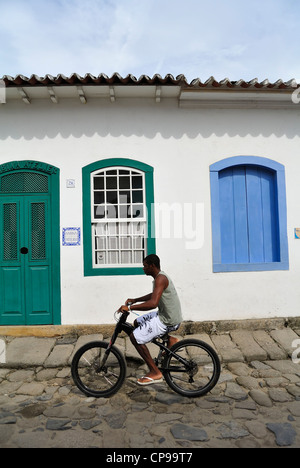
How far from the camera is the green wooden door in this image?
18.9 feet

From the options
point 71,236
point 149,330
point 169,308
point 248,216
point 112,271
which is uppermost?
point 248,216

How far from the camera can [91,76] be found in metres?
5.29

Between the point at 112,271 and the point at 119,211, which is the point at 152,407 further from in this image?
the point at 119,211

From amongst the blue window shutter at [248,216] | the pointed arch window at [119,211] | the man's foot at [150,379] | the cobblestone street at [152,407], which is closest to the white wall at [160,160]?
the pointed arch window at [119,211]

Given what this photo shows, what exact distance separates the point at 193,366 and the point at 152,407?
603 mm

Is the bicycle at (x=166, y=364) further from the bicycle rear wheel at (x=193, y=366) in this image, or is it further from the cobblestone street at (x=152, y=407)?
the cobblestone street at (x=152, y=407)

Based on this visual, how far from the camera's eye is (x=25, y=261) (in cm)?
581

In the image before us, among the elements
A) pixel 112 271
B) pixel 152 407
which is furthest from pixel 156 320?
pixel 112 271

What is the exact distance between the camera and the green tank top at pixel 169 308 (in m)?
3.77

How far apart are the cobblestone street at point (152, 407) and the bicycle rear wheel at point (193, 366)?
13 centimetres

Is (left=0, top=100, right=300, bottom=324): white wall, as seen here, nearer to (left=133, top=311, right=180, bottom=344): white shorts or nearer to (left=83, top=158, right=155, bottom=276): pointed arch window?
(left=83, top=158, right=155, bottom=276): pointed arch window

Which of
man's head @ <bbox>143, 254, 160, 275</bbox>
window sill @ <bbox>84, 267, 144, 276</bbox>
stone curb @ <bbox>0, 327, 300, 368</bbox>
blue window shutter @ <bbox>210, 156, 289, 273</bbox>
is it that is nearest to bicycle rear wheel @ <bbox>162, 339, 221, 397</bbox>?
man's head @ <bbox>143, 254, 160, 275</bbox>

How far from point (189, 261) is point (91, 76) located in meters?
3.36
